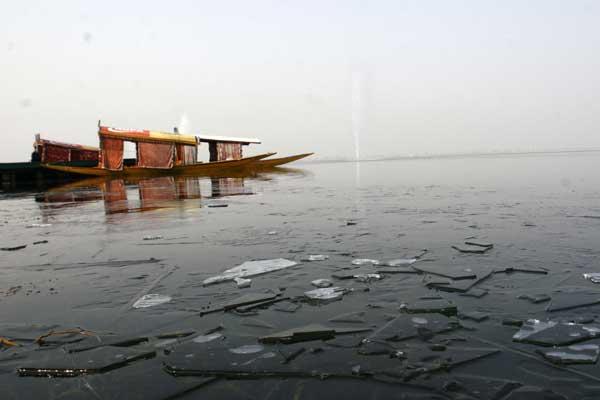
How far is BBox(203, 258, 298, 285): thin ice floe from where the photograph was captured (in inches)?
167

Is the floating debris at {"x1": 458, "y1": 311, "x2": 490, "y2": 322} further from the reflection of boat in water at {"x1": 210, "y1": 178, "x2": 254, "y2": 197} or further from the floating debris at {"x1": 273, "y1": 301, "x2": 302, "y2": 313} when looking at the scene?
the reflection of boat in water at {"x1": 210, "y1": 178, "x2": 254, "y2": 197}

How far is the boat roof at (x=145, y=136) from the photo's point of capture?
31.0 m

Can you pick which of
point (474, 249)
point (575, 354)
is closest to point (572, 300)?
point (575, 354)

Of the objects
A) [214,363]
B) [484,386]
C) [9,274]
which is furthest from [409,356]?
[9,274]

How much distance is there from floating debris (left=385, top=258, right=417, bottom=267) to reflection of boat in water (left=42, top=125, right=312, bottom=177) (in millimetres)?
30925

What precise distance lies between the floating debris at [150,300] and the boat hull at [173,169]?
3169 centimetres

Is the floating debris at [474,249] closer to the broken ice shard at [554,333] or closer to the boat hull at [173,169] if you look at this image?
the broken ice shard at [554,333]

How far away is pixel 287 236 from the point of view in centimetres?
659

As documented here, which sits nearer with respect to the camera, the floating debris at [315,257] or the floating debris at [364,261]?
the floating debris at [364,261]

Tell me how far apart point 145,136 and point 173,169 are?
12.6ft

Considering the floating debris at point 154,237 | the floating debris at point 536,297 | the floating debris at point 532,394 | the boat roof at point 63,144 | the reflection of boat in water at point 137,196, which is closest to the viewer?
the floating debris at point 532,394

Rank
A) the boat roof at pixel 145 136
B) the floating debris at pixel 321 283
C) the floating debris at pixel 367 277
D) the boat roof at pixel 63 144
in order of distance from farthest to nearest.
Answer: the boat roof at pixel 63 144, the boat roof at pixel 145 136, the floating debris at pixel 367 277, the floating debris at pixel 321 283

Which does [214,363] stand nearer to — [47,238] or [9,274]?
[9,274]

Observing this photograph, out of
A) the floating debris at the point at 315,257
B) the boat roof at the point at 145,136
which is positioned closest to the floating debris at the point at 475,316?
the floating debris at the point at 315,257
